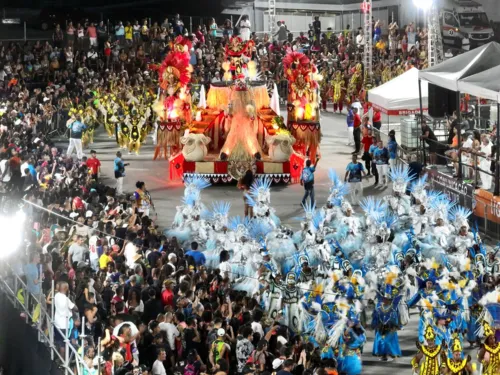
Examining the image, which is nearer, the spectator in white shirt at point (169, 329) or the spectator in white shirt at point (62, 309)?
the spectator in white shirt at point (169, 329)

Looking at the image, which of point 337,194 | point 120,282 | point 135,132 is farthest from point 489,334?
point 135,132

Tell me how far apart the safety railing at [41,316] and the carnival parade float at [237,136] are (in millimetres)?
9718

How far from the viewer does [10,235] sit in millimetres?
16656

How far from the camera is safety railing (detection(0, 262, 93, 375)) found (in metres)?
13.4

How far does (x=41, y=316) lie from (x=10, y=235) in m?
1.91

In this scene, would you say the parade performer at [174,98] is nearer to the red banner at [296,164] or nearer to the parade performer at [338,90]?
the red banner at [296,164]

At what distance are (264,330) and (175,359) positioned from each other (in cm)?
135

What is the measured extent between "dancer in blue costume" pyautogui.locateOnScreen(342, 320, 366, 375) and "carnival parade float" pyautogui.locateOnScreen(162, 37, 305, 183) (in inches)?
427

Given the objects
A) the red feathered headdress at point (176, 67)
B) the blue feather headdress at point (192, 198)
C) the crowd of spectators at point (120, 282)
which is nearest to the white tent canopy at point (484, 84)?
the blue feather headdress at point (192, 198)

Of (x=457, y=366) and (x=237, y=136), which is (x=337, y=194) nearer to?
(x=237, y=136)

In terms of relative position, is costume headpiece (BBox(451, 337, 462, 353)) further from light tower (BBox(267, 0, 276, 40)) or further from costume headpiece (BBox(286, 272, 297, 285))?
light tower (BBox(267, 0, 276, 40))

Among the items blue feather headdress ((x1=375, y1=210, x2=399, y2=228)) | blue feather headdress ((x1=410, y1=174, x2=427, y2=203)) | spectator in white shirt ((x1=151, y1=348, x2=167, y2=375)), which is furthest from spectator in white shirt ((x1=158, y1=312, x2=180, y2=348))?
blue feather headdress ((x1=410, y1=174, x2=427, y2=203))

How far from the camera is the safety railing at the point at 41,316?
44.1 feet

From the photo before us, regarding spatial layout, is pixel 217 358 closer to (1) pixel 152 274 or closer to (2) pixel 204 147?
(1) pixel 152 274
